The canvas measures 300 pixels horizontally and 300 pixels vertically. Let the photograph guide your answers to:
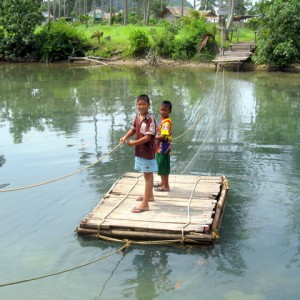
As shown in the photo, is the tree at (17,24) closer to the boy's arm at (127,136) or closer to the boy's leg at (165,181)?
the boy's leg at (165,181)

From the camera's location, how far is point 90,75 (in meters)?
22.5

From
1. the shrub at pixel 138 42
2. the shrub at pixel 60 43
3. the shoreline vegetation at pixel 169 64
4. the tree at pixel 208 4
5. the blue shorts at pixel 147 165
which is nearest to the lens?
the blue shorts at pixel 147 165

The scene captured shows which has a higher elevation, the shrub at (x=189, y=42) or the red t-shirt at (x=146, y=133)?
the shrub at (x=189, y=42)

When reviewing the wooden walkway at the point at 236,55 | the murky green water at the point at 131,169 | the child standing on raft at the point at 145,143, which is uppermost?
the wooden walkway at the point at 236,55

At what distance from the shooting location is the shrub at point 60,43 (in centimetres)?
2973

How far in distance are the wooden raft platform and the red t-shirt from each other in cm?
64

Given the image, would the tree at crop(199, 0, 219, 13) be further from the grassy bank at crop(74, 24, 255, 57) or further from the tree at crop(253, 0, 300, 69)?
the tree at crop(253, 0, 300, 69)

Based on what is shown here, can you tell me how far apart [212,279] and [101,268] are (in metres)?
1.07

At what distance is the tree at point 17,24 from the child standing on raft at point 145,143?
26578mm

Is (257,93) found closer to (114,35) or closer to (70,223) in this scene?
(70,223)

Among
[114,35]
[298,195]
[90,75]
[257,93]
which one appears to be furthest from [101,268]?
Answer: [114,35]

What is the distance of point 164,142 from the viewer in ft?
18.1

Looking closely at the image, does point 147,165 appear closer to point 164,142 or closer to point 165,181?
point 164,142

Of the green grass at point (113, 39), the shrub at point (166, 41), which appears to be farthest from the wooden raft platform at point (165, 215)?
the green grass at point (113, 39)
